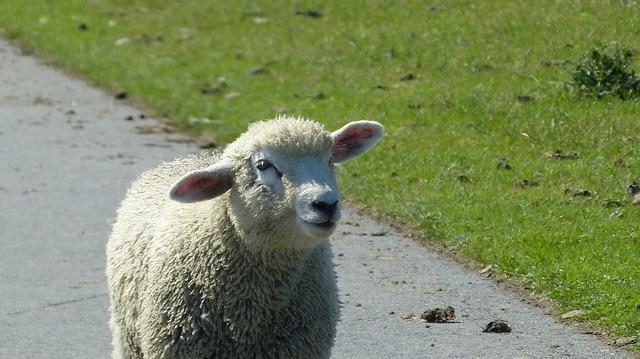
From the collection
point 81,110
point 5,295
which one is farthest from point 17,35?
point 5,295

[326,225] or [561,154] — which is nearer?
[326,225]

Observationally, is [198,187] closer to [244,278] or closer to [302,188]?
[244,278]

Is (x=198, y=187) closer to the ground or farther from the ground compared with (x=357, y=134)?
closer to the ground

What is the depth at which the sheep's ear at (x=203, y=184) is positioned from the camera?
Answer: 6.05 m

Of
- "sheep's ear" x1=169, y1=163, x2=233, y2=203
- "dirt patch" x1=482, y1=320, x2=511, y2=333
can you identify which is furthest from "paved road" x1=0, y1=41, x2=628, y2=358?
"sheep's ear" x1=169, y1=163, x2=233, y2=203

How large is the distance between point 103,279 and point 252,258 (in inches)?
129

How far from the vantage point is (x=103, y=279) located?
9133mm

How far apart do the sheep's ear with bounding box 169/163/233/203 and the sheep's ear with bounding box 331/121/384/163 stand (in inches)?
20.6

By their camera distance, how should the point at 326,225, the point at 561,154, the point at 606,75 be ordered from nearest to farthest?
1. the point at 326,225
2. the point at 561,154
3. the point at 606,75

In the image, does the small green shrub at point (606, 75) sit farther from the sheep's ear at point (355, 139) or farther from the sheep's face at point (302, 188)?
the sheep's face at point (302, 188)

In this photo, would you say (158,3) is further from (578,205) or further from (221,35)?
(578,205)

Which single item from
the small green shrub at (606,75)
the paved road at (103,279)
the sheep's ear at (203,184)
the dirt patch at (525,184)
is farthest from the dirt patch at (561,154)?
the sheep's ear at (203,184)

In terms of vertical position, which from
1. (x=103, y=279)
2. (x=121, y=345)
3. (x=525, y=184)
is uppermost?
A: (x=121, y=345)

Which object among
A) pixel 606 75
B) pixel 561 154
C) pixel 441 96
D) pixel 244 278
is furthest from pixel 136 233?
pixel 441 96
